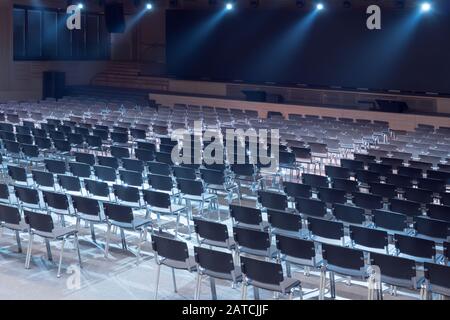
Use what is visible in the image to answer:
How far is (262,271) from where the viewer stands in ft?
20.8

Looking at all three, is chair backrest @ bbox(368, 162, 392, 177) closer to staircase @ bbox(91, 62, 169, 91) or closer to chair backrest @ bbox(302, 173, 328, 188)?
chair backrest @ bbox(302, 173, 328, 188)

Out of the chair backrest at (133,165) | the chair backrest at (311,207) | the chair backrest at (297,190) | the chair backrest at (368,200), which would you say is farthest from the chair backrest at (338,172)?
the chair backrest at (133,165)

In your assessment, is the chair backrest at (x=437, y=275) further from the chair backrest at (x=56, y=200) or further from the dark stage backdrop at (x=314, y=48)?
the dark stage backdrop at (x=314, y=48)

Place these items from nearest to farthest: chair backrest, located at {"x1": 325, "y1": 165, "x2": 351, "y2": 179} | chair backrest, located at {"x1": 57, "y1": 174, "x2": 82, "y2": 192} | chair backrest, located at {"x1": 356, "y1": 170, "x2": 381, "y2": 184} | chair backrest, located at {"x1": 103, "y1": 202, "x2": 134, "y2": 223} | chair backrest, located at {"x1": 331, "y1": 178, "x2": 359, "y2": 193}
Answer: chair backrest, located at {"x1": 103, "y1": 202, "x2": 134, "y2": 223}, chair backrest, located at {"x1": 57, "y1": 174, "x2": 82, "y2": 192}, chair backrest, located at {"x1": 331, "y1": 178, "x2": 359, "y2": 193}, chair backrest, located at {"x1": 356, "y1": 170, "x2": 381, "y2": 184}, chair backrest, located at {"x1": 325, "y1": 165, "x2": 351, "y2": 179}

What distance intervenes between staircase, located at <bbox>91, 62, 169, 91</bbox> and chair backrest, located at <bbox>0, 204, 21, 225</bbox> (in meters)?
18.1

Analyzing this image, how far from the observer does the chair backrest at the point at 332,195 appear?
9.32 meters

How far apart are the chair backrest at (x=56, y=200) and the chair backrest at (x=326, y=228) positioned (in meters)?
3.23

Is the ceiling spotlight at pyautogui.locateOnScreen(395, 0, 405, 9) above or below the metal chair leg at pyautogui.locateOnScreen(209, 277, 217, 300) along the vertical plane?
above

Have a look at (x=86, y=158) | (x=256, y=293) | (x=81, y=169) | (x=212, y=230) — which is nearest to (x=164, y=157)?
(x=86, y=158)

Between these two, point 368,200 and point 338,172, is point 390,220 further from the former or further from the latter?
point 338,172

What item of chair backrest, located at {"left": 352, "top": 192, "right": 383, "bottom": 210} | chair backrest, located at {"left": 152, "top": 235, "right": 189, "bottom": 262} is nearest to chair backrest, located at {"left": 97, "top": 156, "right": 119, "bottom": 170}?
chair backrest, located at {"left": 352, "top": 192, "right": 383, "bottom": 210}

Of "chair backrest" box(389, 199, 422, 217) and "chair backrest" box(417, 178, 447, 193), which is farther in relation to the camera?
"chair backrest" box(417, 178, 447, 193)

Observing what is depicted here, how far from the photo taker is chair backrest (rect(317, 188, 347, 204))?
9320 mm
